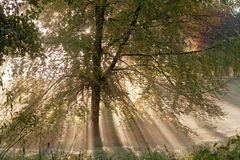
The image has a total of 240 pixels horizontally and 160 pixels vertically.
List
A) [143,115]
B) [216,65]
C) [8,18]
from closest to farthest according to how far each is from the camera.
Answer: [8,18] < [216,65] < [143,115]

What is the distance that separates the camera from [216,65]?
1775 cm

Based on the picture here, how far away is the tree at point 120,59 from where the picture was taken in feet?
57.8

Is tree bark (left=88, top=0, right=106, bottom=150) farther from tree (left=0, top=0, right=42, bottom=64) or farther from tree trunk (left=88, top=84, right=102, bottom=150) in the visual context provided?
tree (left=0, top=0, right=42, bottom=64)

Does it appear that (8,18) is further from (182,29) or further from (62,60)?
(182,29)

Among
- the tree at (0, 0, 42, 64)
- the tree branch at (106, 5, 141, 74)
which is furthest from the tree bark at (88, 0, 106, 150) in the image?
the tree at (0, 0, 42, 64)

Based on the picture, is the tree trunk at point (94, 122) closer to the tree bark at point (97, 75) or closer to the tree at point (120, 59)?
the tree bark at point (97, 75)

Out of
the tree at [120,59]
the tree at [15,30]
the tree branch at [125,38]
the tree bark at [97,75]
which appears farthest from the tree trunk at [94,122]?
the tree at [15,30]

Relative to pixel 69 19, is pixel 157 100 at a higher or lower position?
lower

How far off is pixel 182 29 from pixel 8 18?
11877 millimetres

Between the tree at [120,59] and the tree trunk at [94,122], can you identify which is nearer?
the tree at [120,59]

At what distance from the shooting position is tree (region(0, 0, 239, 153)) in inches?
693

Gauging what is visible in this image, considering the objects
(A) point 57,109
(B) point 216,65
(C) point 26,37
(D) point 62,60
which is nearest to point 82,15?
(D) point 62,60

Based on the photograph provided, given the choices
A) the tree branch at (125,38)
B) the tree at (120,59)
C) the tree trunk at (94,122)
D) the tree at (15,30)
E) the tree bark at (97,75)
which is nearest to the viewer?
the tree at (15,30)

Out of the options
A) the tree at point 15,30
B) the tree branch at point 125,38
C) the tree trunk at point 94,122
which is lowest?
the tree at point 15,30
